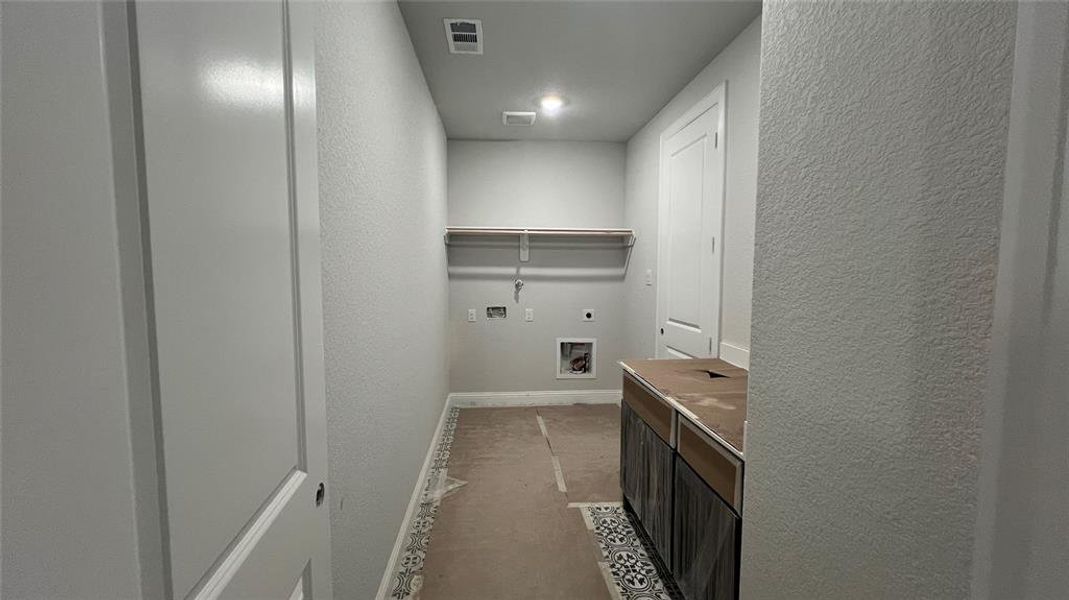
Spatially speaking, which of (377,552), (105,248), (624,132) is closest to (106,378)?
(105,248)

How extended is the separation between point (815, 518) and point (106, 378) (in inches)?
45.7

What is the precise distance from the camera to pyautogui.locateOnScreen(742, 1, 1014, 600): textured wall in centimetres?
59

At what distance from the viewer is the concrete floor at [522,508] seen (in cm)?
171

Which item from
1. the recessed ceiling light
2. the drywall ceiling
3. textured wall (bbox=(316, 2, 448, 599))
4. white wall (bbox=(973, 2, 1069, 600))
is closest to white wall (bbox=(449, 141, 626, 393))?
the drywall ceiling

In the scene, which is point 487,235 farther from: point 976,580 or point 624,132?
point 976,580

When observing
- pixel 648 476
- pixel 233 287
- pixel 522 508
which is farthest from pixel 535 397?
pixel 233 287

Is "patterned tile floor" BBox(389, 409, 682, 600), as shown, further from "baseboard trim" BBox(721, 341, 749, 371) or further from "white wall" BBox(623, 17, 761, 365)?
"white wall" BBox(623, 17, 761, 365)

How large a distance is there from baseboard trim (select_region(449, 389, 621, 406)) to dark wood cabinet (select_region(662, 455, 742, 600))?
7.72ft

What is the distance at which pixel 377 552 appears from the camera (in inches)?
59.8

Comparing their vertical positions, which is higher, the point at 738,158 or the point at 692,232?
the point at 738,158

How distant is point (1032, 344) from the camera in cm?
50

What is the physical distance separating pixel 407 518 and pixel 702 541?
1362 mm

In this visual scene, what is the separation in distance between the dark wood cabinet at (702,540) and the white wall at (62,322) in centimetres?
133

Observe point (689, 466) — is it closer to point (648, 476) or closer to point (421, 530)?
point (648, 476)
